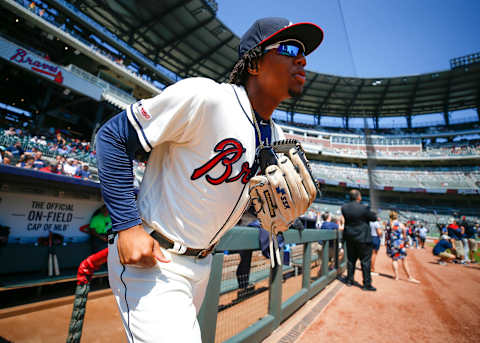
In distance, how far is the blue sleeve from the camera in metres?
0.84

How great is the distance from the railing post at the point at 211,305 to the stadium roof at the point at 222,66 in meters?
23.7

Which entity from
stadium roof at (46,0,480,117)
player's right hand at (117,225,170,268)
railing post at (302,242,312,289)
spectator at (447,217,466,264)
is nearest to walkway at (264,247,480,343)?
railing post at (302,242,312,289)

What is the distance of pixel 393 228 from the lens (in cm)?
567

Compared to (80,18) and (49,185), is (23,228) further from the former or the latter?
(80,18)

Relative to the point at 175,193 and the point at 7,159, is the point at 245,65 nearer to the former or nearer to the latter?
the point at 175,193

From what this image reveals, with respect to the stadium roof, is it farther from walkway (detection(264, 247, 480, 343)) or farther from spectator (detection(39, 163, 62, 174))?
walkway (detection(264, 247, 480, 343))

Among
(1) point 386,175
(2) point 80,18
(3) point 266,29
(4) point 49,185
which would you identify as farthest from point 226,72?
(3) point 266,29

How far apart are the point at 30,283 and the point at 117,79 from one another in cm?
2079

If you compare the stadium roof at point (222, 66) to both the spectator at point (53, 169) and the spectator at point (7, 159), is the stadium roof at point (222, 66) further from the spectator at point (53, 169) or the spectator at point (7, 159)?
the spectator at point (7, 159)

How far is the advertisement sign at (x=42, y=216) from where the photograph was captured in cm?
358

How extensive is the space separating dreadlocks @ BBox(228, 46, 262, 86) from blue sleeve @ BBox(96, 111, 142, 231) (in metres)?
0.73

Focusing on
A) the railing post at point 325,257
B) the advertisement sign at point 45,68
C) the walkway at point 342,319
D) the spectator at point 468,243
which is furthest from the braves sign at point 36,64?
the spectator at point 468,243

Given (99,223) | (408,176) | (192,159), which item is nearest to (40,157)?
(99,223)

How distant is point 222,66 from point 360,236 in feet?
85.3
